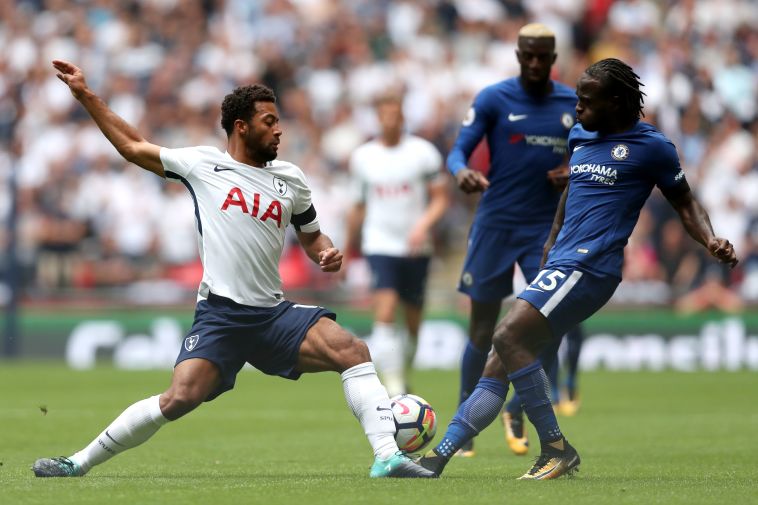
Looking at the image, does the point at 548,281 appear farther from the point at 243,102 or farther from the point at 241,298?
the point at 243,102

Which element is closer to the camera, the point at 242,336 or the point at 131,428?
the point at 131,428

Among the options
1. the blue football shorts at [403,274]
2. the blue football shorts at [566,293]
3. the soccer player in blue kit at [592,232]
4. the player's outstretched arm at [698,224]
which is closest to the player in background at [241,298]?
the soccer player in blue kit at [592,232]

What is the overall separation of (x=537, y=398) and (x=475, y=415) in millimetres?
412

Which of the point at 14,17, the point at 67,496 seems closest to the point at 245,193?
the point at 67,496

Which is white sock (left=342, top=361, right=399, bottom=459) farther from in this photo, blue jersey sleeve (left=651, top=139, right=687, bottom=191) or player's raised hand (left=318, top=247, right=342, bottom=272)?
blue jersey sleeve (left=651, top=139, right=687, bottom=191)

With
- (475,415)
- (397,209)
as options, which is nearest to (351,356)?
(475,415)

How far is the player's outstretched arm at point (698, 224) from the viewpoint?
7.76 meters

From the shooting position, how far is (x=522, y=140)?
1010 centimetres

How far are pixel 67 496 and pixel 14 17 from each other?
65.0 ft

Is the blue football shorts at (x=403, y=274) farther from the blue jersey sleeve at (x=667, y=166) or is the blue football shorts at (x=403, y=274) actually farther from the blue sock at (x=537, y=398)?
the blue jersey sleeve at (x=667, y=166)

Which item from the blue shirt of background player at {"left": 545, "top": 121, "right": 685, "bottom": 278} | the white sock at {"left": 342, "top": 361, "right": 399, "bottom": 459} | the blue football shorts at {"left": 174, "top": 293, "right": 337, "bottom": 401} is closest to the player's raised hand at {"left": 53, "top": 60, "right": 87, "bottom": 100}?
the blue football shorts at {"left": 174, "top": 293, "right": 337, "bottom": 401}

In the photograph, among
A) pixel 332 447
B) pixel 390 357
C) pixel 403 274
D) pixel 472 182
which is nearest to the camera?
pixel 472 182

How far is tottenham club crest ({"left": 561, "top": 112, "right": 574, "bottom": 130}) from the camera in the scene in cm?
1010

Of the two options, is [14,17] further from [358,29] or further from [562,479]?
[562,479]
